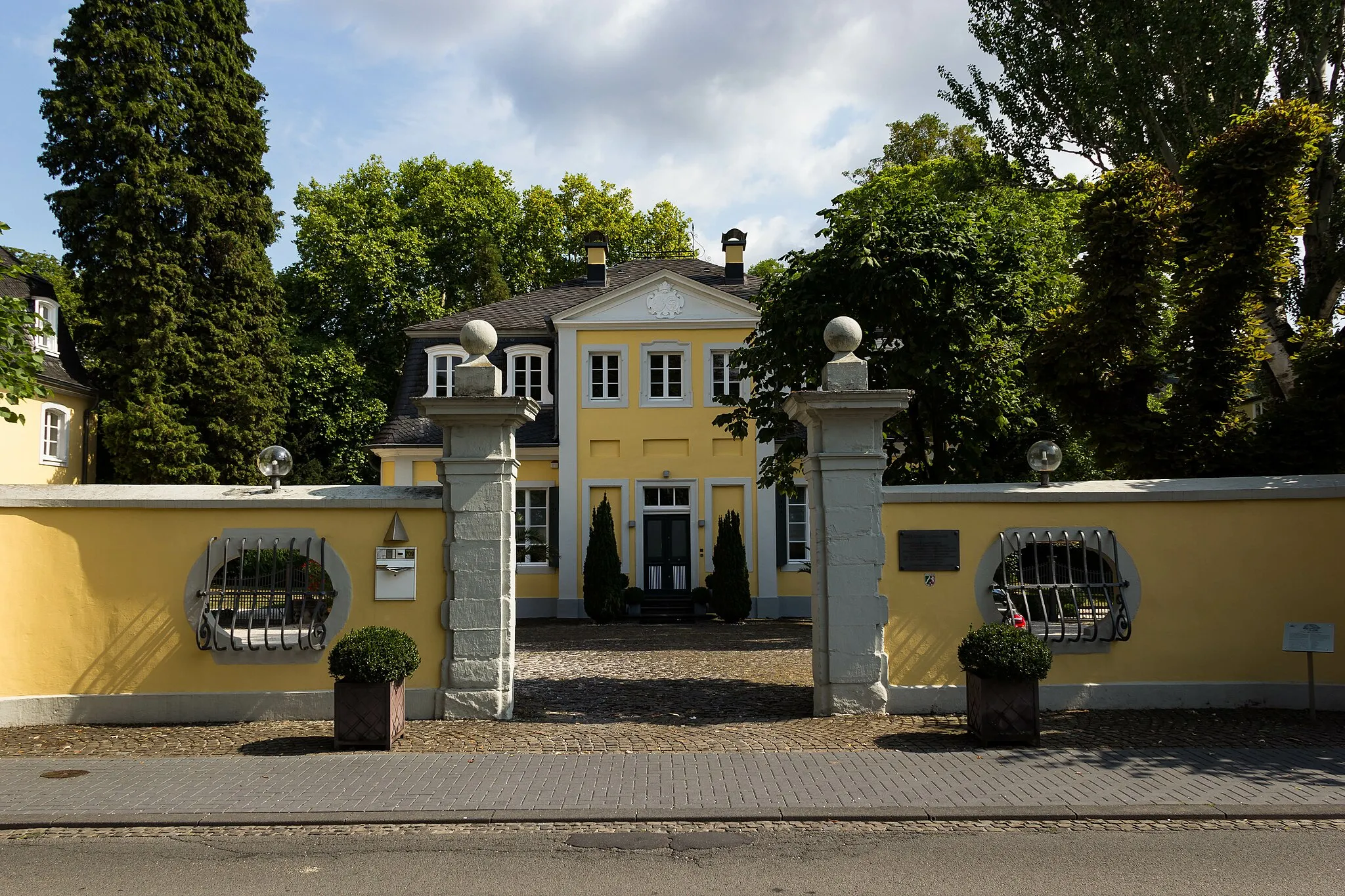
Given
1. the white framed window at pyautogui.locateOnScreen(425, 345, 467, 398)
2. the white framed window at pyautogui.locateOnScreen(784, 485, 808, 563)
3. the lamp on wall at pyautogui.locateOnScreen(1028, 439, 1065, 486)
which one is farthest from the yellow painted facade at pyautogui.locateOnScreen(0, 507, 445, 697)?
the white framed window at pyautogui.locateOnScreen(425, 345, 467, 398)

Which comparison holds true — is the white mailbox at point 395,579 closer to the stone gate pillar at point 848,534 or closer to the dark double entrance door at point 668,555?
the stone gate pillar at point 848,534

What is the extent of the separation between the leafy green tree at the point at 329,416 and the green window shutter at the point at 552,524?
31.1 feet

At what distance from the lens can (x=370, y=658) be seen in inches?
326

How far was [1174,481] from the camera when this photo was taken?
9938 mm

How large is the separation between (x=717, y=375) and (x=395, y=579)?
568 inches

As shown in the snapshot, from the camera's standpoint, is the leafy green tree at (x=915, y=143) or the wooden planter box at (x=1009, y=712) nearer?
the wooden planter box at (x=1009, y=712)

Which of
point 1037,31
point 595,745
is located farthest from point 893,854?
point 1037,31

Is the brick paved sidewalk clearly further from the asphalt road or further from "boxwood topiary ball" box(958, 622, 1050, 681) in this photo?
"boxwood topiary ball" box(958, 622, 1050, 681)

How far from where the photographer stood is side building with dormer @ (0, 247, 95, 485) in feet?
78.9

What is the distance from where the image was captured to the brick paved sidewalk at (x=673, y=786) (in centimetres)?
665

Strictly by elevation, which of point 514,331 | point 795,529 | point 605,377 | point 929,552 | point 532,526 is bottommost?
point 929,552

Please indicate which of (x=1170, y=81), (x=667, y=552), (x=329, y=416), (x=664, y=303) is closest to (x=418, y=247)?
(x=329, y=416)

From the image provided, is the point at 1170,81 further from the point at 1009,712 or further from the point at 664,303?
the point at 1009,712

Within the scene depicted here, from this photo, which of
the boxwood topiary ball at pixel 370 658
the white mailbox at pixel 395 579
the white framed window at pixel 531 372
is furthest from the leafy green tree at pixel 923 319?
the white framed window at pixel 531 372
